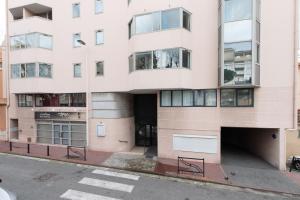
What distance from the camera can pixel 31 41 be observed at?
16.9m

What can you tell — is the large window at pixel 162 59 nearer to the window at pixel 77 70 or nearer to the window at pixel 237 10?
the window at pixel 237 10

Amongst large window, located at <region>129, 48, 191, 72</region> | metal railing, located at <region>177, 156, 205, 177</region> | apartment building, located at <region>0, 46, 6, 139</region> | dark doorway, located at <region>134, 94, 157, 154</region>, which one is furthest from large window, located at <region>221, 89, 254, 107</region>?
apartment building, located at <region>0, 46, 6, 139</region>

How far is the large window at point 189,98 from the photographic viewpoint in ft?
43.6

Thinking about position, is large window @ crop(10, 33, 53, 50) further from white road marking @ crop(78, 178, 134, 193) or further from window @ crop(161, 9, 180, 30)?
white road marking @ crop(78, 178, 134, 193)

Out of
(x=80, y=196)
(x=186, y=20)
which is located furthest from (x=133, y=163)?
(x=186, y=20)

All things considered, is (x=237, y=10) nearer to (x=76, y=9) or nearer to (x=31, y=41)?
(x=76, y=9)

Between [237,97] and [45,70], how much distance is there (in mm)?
15801

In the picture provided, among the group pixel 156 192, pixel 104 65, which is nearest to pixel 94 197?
pixel 156 192

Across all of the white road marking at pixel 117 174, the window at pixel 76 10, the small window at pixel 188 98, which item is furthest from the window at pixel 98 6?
the white road marking at pixel 117 174

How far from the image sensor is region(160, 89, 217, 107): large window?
13297 millimetres

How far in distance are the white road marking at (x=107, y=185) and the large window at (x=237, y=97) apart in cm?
808

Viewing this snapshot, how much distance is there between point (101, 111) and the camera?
16062mm

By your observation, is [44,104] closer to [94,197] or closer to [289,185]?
[94,197]

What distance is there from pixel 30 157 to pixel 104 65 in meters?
8.62
